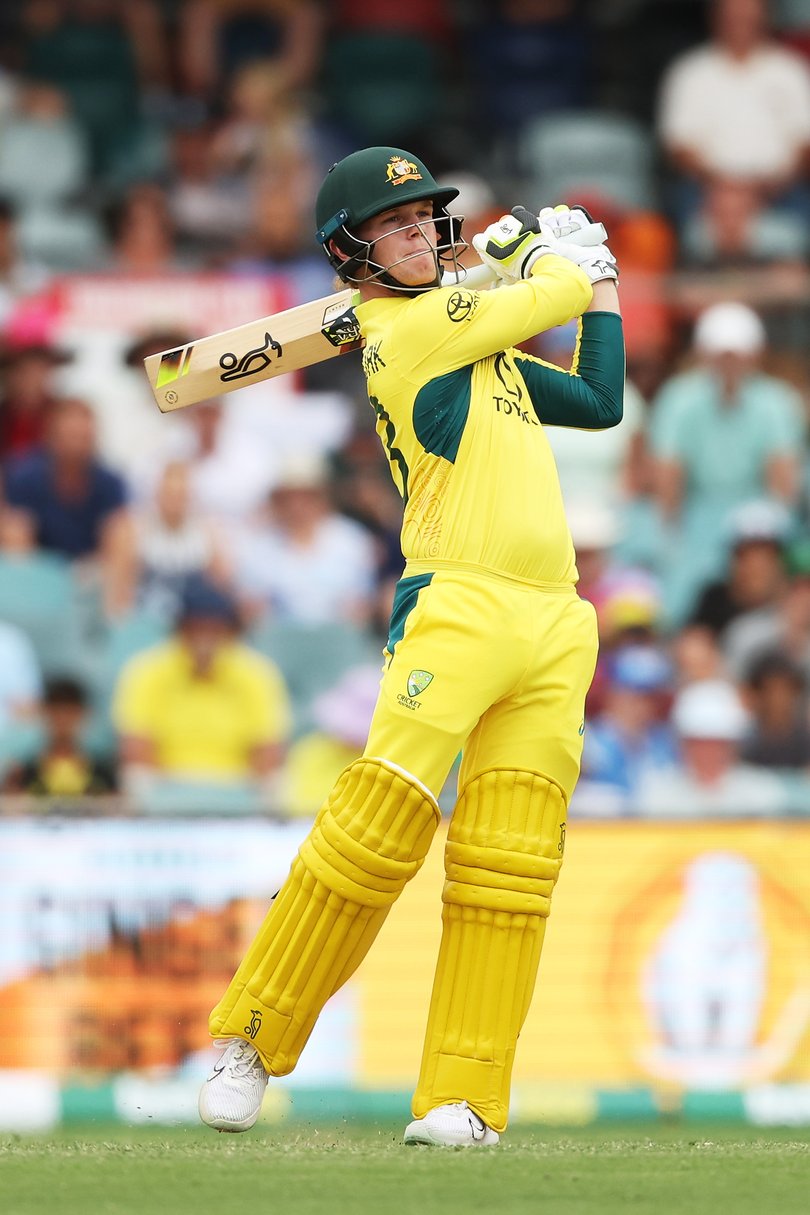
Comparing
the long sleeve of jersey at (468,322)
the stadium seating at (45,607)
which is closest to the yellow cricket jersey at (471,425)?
the long sleeve of jersey at (468,322)

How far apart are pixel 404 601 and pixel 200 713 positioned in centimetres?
373

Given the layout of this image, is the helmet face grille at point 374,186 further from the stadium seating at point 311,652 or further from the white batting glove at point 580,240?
the stadium seating at point 311,652

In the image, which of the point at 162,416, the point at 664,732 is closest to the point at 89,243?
the point at 162,416

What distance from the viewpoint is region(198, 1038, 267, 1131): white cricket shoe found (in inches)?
176

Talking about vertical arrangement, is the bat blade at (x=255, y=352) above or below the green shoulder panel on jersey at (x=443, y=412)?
above

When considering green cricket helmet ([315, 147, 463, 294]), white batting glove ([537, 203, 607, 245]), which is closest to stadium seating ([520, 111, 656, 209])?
white batting glove ([537, 203, 607, 245])

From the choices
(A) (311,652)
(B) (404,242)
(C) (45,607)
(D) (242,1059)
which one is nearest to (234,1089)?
(D) (242,1059)

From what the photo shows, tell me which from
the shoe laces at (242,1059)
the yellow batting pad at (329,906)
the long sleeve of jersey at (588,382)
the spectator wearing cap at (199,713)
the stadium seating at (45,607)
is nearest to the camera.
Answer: the yellow batting pad at (329,906)

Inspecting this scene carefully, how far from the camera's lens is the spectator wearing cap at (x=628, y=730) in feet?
26.1

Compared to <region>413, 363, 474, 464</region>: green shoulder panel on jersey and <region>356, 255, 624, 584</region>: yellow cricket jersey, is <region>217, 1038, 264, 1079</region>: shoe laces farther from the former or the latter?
<region>413, 363, 474, 464</region>: green shoulder panel on jersey

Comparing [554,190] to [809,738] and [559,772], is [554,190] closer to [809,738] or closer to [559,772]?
[809,738]

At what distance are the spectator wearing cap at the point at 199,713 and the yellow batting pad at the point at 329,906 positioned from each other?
3515 millimetres

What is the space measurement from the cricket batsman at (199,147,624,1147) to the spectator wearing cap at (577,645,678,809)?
322 centimetres

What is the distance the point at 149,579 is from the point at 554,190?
3.41m
